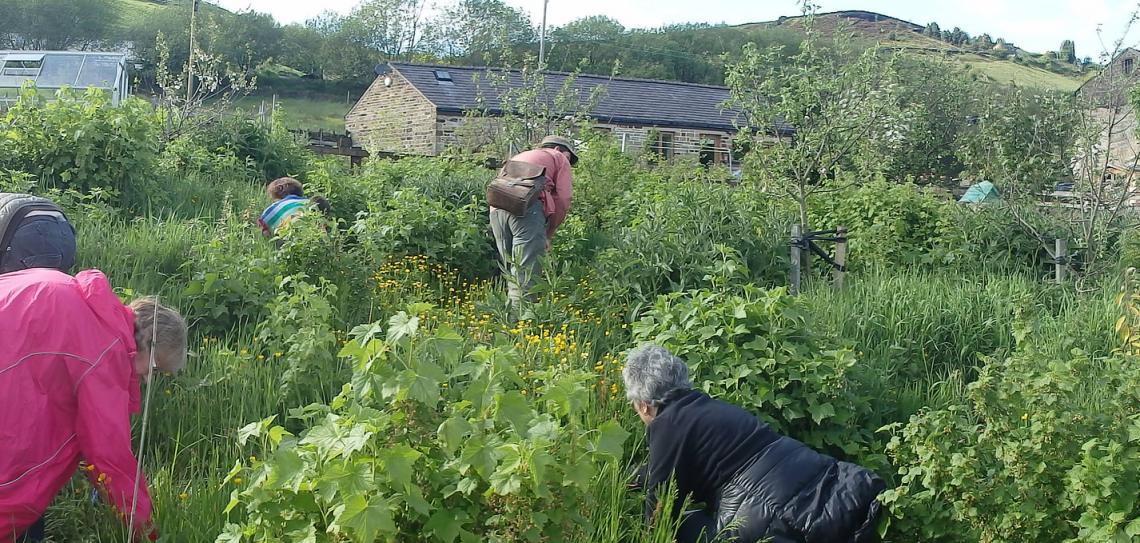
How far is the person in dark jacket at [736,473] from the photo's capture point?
4.18 metres

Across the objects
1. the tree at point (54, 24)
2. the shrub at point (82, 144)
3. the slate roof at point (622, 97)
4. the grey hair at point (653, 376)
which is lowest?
the grey hair at point (653, 376)

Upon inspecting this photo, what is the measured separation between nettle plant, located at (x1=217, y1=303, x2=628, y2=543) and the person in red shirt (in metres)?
4.38

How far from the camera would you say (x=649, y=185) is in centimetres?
1029

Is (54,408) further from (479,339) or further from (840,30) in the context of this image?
(840,30)

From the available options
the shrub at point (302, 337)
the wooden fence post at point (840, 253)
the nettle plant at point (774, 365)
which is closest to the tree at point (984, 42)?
the wooden fence post at point (840, 253)

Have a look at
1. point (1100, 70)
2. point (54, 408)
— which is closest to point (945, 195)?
point (1100, 70)

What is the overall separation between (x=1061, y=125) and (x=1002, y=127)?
528 mm

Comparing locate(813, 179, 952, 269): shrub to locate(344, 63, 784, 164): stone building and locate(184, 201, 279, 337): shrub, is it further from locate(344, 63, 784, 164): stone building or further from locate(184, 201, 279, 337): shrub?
locate(344, 63, 784, 164): stone building

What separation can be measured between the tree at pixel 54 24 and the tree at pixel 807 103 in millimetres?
65967

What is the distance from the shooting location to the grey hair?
4343 millimetres

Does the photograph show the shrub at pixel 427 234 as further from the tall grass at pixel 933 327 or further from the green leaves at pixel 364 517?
the green leaves at pixel 364 517

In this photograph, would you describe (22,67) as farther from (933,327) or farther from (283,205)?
(933,327)

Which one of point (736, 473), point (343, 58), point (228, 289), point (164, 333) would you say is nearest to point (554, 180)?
point (228, 289)

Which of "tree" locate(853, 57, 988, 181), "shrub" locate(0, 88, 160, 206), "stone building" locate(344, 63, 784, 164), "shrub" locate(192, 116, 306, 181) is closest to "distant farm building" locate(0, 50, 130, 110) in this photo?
"stone building" locate(344, 63, 784, 164)
